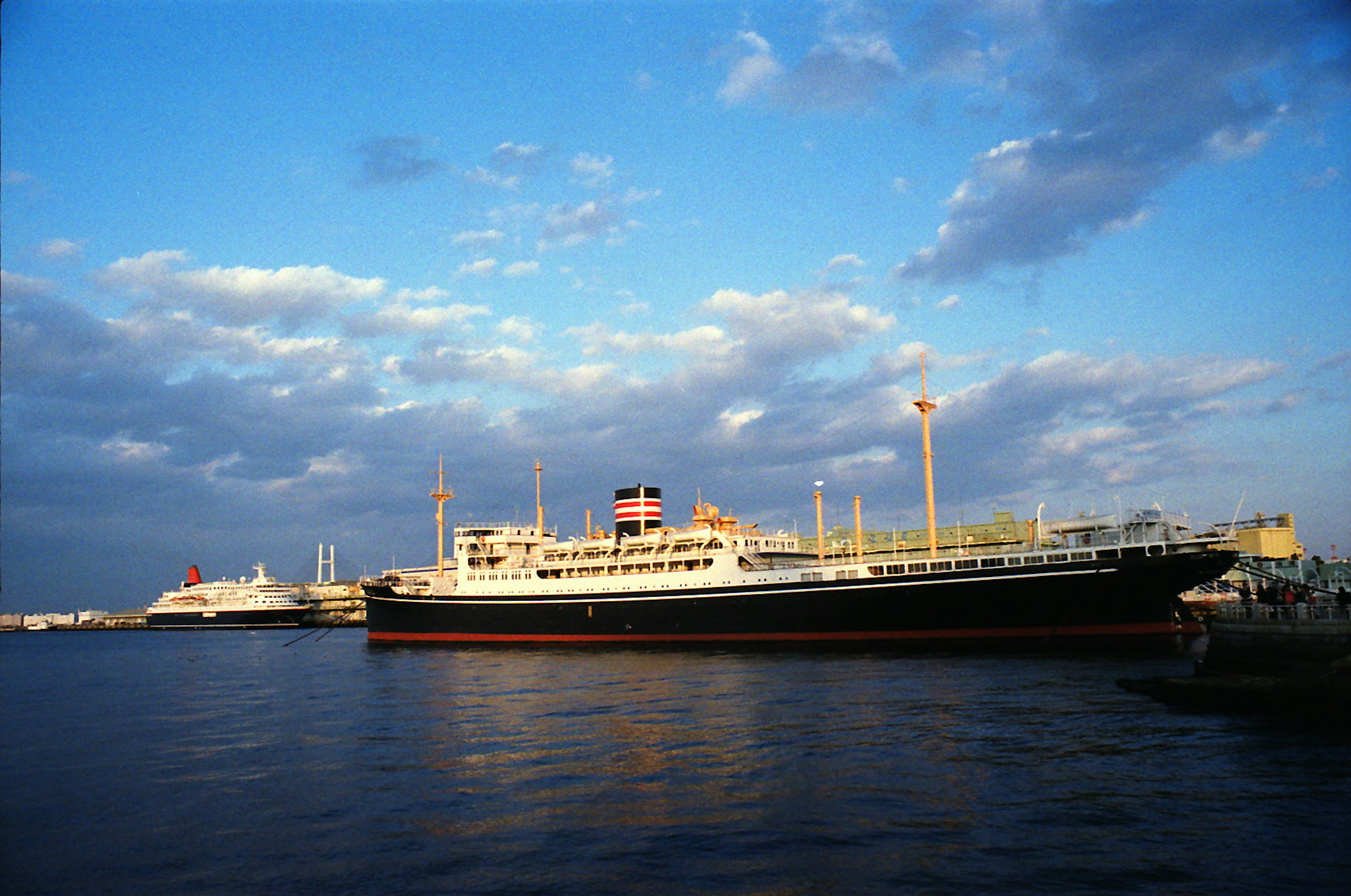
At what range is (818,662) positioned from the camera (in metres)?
38.4

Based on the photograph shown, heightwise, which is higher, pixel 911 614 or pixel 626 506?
pixel 626 506

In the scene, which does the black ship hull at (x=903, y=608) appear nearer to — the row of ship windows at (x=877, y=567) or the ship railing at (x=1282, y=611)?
the row of ship windows at (x=877, y=567)

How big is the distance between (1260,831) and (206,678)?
4584 cm

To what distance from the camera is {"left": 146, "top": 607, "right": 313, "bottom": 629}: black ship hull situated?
384 ft

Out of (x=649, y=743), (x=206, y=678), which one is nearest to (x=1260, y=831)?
(x=649, y=743)

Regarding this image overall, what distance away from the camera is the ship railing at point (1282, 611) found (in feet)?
74.4

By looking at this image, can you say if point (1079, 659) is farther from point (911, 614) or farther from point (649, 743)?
point (649, 743)

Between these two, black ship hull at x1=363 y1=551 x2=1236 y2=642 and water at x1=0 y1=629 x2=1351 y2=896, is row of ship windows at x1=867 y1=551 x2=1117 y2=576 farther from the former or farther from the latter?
water at x1=0 y1=629 x2=1351 y2=896

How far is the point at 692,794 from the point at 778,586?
32.7 meters

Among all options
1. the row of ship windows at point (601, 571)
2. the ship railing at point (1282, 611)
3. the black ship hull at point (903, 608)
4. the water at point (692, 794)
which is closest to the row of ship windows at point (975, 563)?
the black ship hull at point (903, 608)

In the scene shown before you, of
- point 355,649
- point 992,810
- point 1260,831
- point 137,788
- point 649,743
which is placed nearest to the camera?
point 1260,831

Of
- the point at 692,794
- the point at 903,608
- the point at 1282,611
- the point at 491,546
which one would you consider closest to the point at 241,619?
the point at 491,546

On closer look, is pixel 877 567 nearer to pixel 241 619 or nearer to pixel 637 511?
pixel 637 511

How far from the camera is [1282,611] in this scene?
24.5 m
